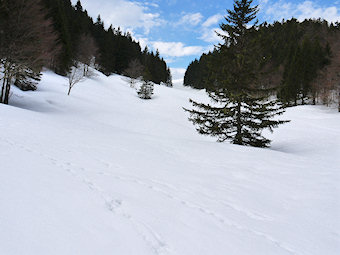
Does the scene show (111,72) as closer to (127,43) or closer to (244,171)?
(127,43)

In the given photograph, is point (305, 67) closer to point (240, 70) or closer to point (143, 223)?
point (240, 70)

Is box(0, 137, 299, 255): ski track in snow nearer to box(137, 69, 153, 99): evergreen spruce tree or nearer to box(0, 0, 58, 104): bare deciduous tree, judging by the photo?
box(0, 0, 58, 104): bare deciduous tree

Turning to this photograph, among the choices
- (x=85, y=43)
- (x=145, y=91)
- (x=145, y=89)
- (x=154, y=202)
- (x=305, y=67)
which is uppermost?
(x=85, y=43)

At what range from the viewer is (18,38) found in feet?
45.7

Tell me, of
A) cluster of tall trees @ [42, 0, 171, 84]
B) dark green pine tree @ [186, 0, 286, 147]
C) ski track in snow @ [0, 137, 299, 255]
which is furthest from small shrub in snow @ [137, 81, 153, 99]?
ski track in snow @ [0, 137, 299, 255]

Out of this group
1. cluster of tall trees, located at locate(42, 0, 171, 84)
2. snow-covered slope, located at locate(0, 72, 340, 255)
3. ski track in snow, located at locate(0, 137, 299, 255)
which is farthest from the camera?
cluster of tall trees, located at locate(42, 0, 171, 84)

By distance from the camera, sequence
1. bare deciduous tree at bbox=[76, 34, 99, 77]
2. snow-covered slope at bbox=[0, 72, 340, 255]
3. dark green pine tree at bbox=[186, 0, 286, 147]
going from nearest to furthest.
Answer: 1. snow-covered slope at bbox=[0, 72, 340, 255]
2. dark green pine tree at bbox=[186, 0, 286, 147]
3. bare deciduous tree at bbox=[76, 34, 99, 77]

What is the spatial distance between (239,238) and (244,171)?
11.3 feet

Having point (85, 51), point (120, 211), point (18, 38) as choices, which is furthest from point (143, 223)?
point (85, 51)

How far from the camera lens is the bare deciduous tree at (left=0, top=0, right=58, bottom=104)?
13414mm

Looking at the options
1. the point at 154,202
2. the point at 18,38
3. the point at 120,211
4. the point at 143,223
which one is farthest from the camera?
the point at 18,38

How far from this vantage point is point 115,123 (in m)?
17.4

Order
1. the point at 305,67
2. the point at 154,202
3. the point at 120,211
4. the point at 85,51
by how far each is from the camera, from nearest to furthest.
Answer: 1. the point at 120,211
2. the point at 154,202
3. the point at 305,67
4. the point at 85,51

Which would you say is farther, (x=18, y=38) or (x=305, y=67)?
(x=305, y=67)
